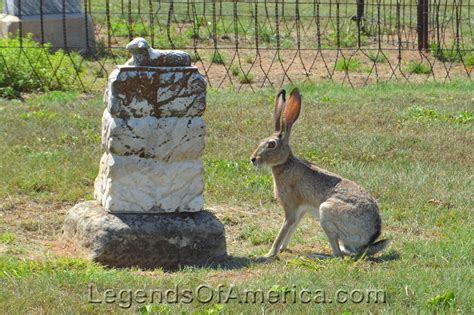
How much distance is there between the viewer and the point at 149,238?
22.9 ft

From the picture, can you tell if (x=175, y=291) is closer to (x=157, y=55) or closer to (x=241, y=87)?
(x=157, y=55)

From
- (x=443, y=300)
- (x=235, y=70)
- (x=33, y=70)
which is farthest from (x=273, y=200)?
(x=235, y=70)

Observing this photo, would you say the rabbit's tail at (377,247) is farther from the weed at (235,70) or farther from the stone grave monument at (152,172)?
the weed at (235,70)

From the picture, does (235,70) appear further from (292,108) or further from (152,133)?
(152,133)

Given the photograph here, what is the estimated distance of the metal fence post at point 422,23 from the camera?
54.5ft

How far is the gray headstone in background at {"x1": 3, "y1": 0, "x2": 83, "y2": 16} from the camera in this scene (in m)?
15.9

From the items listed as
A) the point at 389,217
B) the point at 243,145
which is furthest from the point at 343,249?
the point at 243,145

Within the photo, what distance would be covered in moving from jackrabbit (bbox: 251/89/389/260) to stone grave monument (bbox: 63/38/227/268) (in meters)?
0.58

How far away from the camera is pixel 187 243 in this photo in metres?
7.10

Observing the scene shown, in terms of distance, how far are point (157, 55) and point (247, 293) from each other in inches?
84.0

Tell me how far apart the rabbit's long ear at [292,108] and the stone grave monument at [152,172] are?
0.71 metres

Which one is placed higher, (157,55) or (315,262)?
(157,55)

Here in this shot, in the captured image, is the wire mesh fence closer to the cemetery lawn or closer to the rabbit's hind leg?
the cemetery lawn

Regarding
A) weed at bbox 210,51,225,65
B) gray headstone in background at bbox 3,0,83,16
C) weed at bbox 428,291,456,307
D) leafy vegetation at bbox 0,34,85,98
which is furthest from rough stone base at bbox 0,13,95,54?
weed at bbox 428,291,456,307
